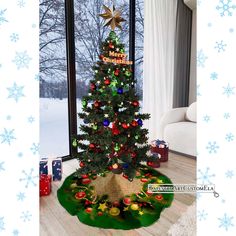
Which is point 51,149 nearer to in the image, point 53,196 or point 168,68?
point 53,196

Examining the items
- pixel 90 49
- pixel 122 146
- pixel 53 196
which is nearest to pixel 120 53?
pixel 122 146

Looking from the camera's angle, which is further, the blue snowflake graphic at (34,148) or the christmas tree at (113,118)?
the christmas tree at (113,118)

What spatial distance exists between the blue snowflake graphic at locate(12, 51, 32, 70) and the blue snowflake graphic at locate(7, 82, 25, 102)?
6 centimetres

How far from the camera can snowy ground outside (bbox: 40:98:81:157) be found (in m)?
2.78

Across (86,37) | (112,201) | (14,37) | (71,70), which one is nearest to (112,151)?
(112,201)

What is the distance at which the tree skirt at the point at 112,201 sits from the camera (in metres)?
1.51

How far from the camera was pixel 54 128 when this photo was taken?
9.48 feet

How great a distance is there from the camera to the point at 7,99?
65 cm

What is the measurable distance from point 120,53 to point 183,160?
149 centimetres

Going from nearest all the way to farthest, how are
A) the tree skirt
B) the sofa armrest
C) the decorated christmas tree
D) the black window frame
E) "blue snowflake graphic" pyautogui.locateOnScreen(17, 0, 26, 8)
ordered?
"blue snowflake graphic" pyautogui.locateOnScreen(17, 0, 26, 8), the tree skirt, the decorated christmas tree, the black window frame, the sofa armrest
